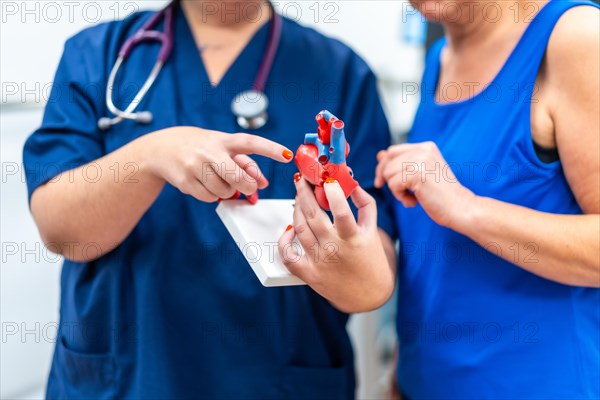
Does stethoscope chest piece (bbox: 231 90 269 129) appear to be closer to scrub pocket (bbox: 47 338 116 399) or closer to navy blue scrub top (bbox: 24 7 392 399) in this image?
navy blue scrub top (bbox: 24 7 392 399)

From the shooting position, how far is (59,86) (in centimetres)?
81

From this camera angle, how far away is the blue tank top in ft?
2.34

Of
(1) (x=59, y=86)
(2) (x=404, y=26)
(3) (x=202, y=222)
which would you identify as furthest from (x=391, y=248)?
(2) (x=404, y=26)

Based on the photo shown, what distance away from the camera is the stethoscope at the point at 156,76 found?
0.79 m

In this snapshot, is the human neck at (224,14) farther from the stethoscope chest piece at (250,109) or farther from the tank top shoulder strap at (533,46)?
the tank top shoulder strap at (533,46)

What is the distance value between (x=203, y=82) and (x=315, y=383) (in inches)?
18.6

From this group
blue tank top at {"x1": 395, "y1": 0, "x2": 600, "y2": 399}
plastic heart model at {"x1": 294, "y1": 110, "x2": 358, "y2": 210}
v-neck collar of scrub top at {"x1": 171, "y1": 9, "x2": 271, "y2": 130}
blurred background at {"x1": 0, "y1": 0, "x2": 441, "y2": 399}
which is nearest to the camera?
plastic heart model at {"x1": 294, "y1": 110, "x2": 358, "y2": 210}

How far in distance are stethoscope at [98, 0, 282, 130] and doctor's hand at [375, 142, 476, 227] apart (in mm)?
206

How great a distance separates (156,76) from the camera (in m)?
0.82

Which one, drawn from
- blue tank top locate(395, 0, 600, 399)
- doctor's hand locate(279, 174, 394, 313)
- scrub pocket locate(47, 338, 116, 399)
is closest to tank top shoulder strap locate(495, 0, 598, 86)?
blue tank top locate(395, 0, 600, 399)

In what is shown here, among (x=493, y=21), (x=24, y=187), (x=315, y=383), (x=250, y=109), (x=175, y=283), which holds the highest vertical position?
(x=493, y=21)

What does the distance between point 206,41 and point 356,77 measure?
24cm

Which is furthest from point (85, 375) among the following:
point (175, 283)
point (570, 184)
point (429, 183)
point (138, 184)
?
point (570, 184)

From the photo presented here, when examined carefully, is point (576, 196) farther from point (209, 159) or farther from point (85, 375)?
point (85, 375)
